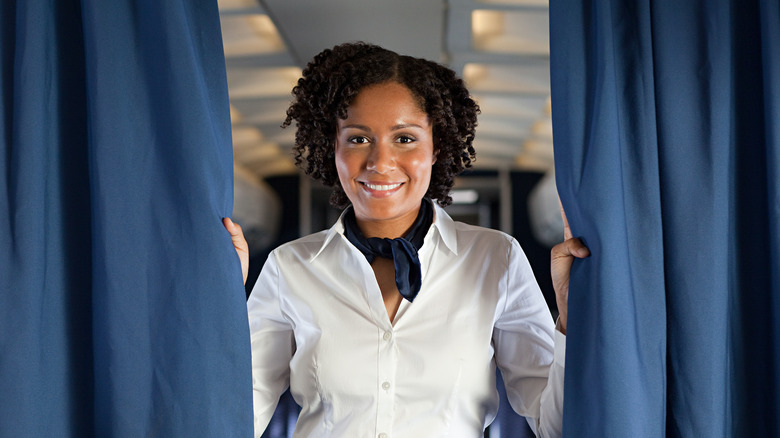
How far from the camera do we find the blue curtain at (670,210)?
1489 mm

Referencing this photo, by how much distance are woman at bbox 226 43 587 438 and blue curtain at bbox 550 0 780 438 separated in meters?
0.28

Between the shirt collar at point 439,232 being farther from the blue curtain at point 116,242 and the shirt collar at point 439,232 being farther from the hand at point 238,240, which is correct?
the blue curtain at point 116,242

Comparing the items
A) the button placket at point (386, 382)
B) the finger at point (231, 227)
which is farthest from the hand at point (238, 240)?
the button placket at point (386, 382)

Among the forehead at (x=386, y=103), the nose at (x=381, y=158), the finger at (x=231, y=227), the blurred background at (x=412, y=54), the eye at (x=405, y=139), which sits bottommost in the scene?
the finger at (x=231, y=227)

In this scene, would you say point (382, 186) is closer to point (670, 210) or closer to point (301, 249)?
point (301, 249)

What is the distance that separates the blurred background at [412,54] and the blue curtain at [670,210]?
102 centimetres

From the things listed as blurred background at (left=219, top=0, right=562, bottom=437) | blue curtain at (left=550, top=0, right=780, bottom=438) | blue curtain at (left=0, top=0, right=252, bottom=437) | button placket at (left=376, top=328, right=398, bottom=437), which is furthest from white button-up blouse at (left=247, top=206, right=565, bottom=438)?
blurred background at (left=219, top=0, right=562, bottom=437)

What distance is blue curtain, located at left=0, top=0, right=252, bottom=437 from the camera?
1.45 metres

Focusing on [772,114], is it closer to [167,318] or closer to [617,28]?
[617,28]

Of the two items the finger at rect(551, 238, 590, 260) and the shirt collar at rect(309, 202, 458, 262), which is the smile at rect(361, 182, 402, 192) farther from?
the finger at rect(551, 238, 590, 260)

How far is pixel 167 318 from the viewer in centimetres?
148

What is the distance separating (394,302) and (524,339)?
361 millimetres

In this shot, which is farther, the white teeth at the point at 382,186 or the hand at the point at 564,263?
the white teeth at the point at 382,186

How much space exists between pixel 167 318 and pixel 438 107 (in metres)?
0.92
